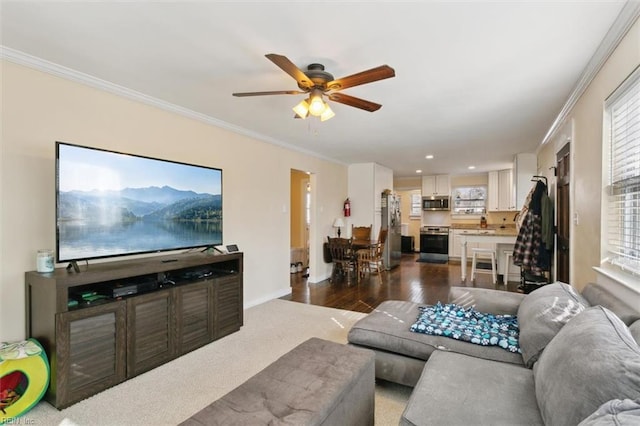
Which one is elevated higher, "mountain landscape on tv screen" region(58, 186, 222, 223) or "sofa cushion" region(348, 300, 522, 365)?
"mountain landscape on tv screen" region(58, 186, 222, 223)

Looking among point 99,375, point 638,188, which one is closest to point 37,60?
point 99,375

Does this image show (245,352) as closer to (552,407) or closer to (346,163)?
(552,407)

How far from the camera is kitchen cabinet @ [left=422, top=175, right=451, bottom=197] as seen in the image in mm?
8750

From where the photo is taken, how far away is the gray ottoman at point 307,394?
1.24m

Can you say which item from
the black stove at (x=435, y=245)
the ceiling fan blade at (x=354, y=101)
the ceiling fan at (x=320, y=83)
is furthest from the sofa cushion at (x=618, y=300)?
the black stove at (x=435, y=245)

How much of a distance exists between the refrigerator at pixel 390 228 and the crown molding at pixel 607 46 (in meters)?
4.22

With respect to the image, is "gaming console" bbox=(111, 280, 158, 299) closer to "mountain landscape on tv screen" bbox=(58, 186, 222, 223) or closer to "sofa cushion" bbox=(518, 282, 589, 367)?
"mountain landscape on tv screen" bbox=(58, 186, 222, 223)

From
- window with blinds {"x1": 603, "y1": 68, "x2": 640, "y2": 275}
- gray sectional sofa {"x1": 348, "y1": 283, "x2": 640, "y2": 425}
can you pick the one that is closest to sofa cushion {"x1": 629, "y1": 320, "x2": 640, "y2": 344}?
gray sectional sofa {"x1": 348, "y1": 283, "x2": 640, "y2": 425}

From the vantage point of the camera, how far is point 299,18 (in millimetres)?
1756

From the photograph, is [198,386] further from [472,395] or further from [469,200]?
[469,200]

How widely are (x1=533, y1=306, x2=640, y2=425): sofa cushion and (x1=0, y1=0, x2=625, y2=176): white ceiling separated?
1.71 metres

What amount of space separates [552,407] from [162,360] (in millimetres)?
2738

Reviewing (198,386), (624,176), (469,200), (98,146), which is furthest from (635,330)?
(469,200)

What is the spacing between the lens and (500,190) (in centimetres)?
801
